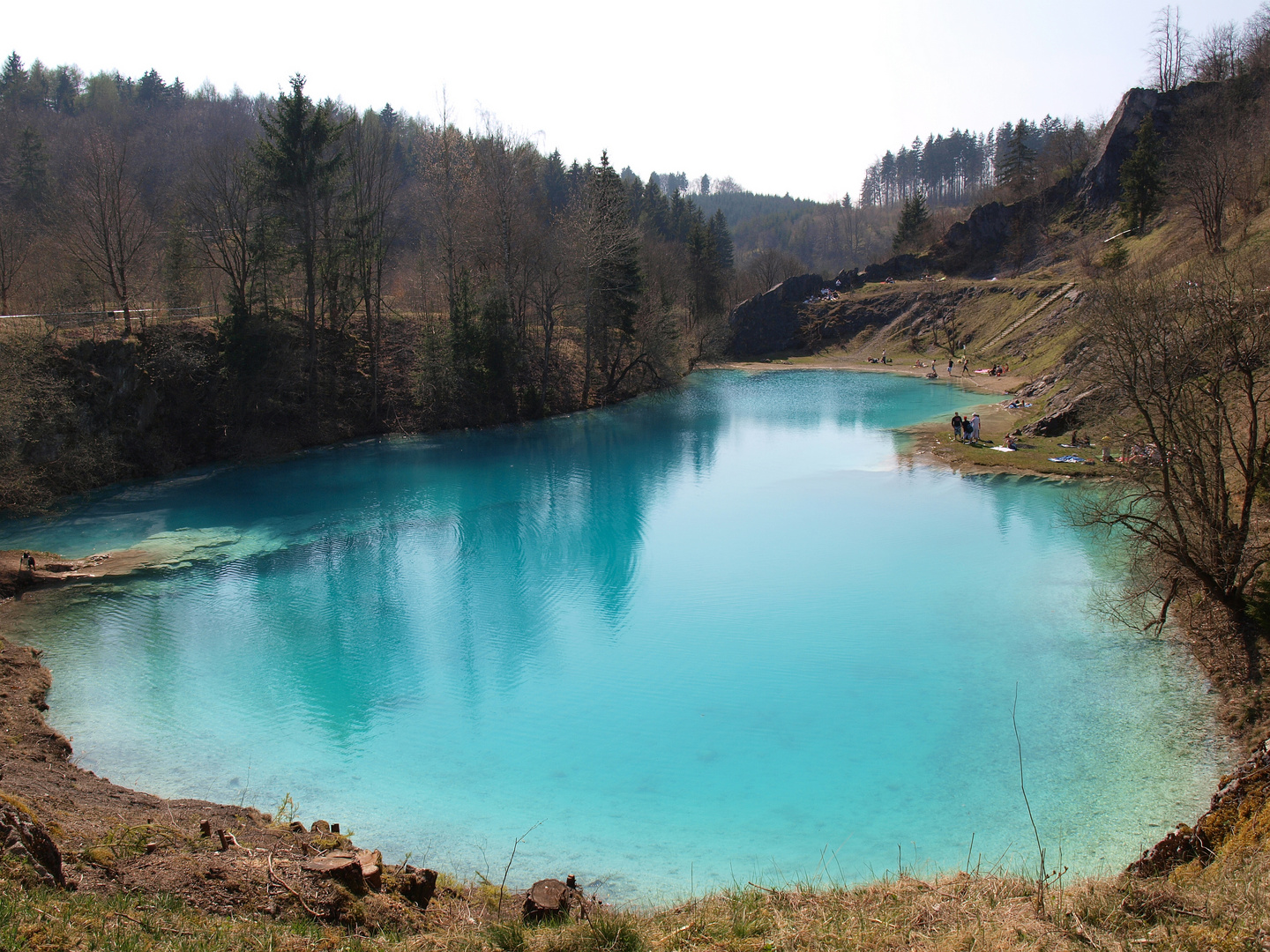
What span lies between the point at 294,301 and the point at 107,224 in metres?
9.65

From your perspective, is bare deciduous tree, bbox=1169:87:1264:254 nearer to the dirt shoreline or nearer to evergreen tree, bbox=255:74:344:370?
the dirt shoreline

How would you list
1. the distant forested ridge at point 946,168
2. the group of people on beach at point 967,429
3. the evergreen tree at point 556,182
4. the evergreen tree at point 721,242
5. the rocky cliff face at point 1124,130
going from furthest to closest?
→ the distant forested ridge at point 946,168 → the evergreen tree at point 556,182 → the evergreen tree at point 721,242 → the rocky cliff face at point 1124,130 → the group of people on beach at point 967,429

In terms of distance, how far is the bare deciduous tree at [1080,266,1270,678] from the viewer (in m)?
11.5

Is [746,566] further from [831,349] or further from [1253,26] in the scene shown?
[1253,26]

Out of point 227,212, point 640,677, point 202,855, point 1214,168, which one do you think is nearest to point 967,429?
point 1214,168

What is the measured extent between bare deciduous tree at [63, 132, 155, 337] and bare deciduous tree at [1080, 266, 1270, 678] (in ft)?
108

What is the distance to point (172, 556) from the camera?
2027 cm

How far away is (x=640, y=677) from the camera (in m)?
13.9

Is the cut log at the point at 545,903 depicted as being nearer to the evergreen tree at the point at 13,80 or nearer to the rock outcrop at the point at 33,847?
the rock outcrop at the point at 33,847

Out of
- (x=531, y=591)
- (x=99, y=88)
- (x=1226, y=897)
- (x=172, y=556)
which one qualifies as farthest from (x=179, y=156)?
(x=1226, y=897)

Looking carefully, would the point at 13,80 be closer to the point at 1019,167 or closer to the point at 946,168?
the point at 1019,167

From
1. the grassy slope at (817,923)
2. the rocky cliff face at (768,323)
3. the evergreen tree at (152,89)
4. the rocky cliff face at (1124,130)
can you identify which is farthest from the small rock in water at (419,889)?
the evergreen tree at (152,89)

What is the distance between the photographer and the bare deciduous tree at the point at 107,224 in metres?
30.8

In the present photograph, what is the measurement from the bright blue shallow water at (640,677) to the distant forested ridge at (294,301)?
17.2ft
